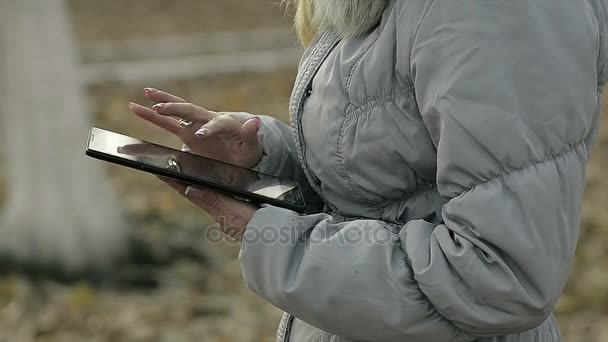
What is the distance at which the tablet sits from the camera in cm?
166

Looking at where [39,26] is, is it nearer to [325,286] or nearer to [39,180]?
[39,180]

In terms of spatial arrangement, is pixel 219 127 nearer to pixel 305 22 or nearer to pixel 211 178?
pixel 211 178

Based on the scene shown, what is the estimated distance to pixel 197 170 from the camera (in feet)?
5.57

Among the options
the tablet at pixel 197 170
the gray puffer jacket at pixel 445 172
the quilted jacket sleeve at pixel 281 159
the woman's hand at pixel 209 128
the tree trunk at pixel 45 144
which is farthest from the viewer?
the tree trunk at pixel 45 144

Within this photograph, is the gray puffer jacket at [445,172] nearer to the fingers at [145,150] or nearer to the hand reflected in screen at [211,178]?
the hand reflected in screen at [211,178]

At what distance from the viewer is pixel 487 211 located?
140 centimetres

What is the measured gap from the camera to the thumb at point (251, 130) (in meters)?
1.83

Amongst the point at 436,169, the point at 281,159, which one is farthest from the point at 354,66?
the point at 281,159

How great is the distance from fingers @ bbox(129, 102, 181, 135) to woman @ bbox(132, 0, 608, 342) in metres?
0.17

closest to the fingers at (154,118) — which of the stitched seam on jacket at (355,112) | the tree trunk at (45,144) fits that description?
the stitched seam on jacket at (355,112)

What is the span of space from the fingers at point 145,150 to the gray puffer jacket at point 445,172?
10.5 inches

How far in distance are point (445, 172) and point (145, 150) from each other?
62cm

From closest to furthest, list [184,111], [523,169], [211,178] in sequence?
[523,169] < [211,178] < [184,111]

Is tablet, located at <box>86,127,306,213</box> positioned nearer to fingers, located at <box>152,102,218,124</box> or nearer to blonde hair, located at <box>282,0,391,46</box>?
fingers, located at <box>152,102,218,124</box>
